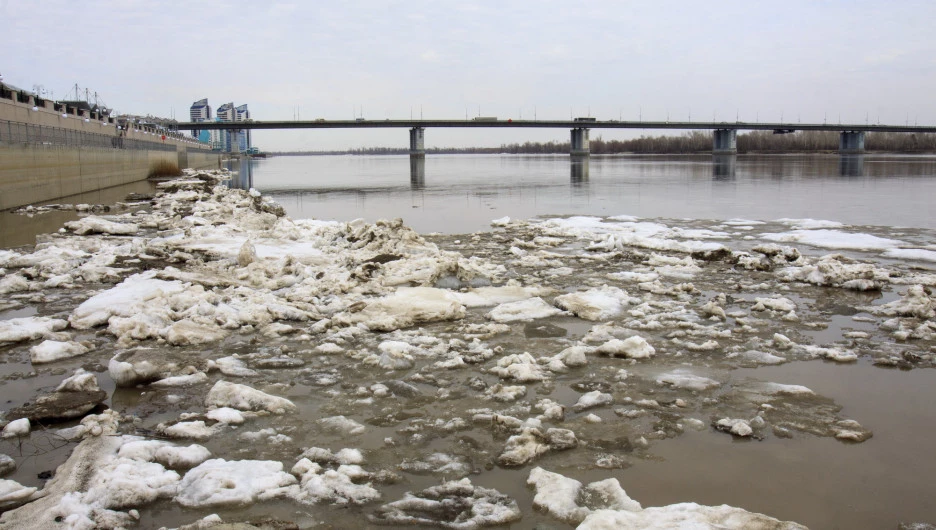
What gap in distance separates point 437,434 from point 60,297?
6.37 m

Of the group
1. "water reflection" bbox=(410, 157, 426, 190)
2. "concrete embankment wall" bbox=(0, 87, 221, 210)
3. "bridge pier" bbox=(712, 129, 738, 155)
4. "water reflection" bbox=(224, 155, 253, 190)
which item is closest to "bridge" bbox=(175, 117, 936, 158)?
"bridge pier" bbox=(712, 129, 738, 155)

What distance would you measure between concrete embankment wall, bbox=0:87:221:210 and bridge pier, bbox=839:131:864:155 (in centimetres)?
12341

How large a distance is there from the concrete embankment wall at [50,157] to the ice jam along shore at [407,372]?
1352cm

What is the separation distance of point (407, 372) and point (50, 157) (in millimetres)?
25287

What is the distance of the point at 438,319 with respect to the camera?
694 centimetres

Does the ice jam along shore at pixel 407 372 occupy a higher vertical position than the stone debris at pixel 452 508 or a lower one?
higher

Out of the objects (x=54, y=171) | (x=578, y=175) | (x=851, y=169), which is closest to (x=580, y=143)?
(x=851, y=169)

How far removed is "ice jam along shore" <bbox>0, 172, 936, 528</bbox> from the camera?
3.38 meters

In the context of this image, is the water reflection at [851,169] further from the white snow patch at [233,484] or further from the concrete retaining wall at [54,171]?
the white snow patch at [233,484]

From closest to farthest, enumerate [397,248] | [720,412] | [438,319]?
1. [720,412]
2. [438,319]
3. [397,248]

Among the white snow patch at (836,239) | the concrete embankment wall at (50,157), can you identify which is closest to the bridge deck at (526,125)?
the concrete embankment wall at (50,157)

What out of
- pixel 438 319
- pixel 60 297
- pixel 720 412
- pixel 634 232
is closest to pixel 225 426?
pixel 438 319

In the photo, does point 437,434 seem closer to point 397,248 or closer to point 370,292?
point 370,292

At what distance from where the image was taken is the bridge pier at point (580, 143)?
119250 mm
